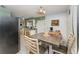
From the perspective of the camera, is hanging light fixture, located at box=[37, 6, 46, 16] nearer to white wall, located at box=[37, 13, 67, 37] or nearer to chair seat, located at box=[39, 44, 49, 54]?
white wall, located at box=[37, 13, 67, 37]

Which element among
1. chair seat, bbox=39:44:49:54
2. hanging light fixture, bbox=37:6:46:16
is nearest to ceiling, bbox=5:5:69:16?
hanging light fixture, bbox=37:6:46:16

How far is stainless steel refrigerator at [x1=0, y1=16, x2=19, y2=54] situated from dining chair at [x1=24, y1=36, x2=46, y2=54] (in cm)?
13

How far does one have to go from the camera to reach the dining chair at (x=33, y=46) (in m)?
1.30

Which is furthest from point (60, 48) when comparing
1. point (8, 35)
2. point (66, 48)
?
point (8, 35)

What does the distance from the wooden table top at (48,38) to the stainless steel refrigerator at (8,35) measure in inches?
9.2

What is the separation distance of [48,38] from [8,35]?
0.50 m

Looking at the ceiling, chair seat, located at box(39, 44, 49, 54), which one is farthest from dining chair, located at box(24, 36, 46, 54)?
the ceiling

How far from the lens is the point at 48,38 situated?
1.29 m

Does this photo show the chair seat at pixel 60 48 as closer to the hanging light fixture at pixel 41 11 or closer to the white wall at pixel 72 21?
the white wall at pixel 72 21

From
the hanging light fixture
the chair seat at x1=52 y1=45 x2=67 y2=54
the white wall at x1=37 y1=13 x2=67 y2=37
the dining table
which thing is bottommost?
the chair seat at x1=52 y1=45 x2=67 y2=54

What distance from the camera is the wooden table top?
1279 mm

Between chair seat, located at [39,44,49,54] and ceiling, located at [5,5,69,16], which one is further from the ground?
ceiling, located at [5,5,69,16]
